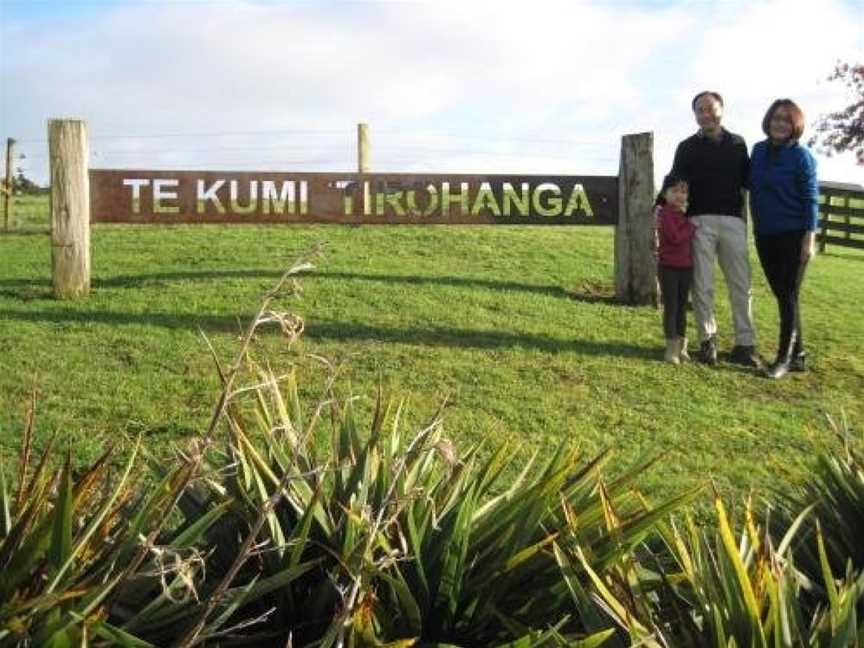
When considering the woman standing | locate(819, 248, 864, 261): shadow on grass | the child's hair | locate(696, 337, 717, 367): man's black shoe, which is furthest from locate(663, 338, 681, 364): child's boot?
locate(819, 248, 864, 261): shadow on grass

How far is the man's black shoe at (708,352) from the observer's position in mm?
7793

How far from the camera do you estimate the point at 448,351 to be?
7.57 metres

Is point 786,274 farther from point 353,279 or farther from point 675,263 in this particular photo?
point 353,279

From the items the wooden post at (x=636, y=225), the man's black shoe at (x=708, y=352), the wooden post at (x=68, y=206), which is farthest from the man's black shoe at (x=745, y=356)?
the wooden post at (x=68, y=206)

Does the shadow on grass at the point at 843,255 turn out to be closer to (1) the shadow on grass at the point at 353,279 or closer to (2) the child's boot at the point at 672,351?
(1) the shadow on grass at the point at 353,279

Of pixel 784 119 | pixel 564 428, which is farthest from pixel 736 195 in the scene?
pixel 564 428

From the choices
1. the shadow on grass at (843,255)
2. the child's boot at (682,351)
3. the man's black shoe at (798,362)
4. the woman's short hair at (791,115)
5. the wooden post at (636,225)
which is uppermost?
the woman's short hair at (791,115)

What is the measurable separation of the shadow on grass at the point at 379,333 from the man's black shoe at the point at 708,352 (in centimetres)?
35

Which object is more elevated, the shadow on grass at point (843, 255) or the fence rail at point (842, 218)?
the fence rail at point (842, 218)

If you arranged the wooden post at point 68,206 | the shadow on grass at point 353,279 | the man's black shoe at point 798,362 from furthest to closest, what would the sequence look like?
the shadow on grass at point 353,279 → the wooden post at point 68,206 → the man's black shoe at point 798,362

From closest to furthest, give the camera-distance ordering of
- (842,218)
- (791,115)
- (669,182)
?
(791,115) → (669,182) → (842,218)

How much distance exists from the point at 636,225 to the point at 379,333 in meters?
3.03

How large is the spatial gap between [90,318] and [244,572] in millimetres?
5982

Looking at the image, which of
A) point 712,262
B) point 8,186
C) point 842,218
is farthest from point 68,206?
point 842,218
